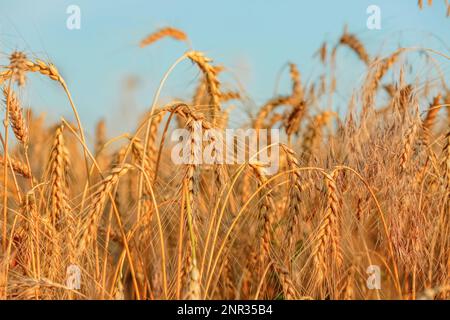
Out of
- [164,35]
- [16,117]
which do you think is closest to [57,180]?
[16,117]

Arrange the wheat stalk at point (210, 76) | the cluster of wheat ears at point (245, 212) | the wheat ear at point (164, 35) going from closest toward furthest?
the cluster of wheat ears at point (245, 212) < the wheat stalk at point (210, 76) < the wheat ear at point (164, 35)

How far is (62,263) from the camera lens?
7.48 feet

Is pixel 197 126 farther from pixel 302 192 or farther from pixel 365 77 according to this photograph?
pixel 365 77

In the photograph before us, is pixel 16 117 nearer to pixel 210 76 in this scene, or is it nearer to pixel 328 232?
pixel 210 76

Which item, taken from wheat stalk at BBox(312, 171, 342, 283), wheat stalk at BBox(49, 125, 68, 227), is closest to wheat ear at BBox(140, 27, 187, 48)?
wheat stalk at BBox(49, 125, 68, 227)

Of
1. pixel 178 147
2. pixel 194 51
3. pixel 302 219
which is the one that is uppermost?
Answer: pixel 194 51

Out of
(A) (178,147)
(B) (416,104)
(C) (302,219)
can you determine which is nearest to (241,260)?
(C) (302,219)

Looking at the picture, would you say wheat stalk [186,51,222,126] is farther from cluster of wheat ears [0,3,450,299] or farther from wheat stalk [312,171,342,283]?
wheat stalk [312,171,342,283]

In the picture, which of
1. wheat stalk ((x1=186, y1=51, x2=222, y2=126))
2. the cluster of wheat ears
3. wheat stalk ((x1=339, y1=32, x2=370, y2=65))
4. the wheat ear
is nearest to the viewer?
the cluster of wheat ears

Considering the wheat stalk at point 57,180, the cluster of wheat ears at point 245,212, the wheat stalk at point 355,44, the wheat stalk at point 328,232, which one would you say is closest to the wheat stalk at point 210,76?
the cluster of wheat ears at point 245,212

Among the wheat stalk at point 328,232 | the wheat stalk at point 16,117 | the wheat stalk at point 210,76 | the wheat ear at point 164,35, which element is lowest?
the wheat stalk at point 328,232

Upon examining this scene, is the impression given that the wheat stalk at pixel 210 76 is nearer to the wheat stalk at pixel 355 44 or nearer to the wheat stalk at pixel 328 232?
the wheat stalk at pixel 328 232
